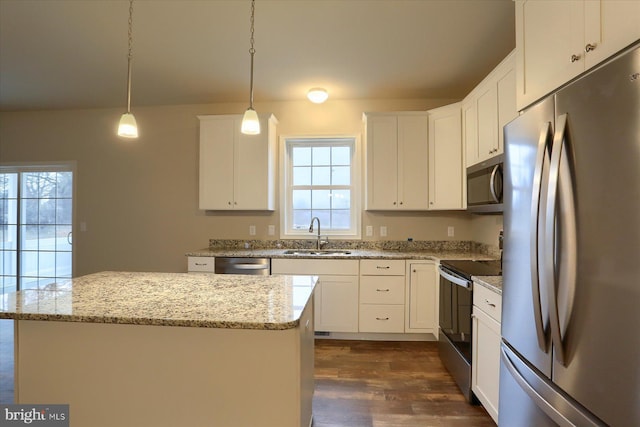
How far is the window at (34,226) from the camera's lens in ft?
12.9

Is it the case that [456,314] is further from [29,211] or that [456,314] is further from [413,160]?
[29,211]

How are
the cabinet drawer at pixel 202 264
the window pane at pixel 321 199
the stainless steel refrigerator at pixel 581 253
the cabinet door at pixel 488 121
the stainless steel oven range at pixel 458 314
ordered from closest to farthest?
the stainless steel refrigerator at pixel 581 253 < the stainless steel oven range at pixel 458 314 < the cabinet door at pixel 488 121 < the cabinet drawer at pixel 202 264 < the window pane at pixel 321 199

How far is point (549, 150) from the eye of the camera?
104 centimetres

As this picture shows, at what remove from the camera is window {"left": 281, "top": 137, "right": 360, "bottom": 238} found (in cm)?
360

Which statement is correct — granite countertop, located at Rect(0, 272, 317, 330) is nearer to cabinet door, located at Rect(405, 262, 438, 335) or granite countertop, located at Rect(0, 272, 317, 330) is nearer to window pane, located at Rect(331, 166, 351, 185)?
cabinet door, located at Rect(405, 262, 438, 335)

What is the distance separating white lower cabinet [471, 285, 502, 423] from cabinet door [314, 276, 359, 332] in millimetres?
1239

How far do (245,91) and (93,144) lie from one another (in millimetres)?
2183

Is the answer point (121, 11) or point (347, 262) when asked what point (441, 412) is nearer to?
point (347, 262)

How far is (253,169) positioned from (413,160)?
1.76 m

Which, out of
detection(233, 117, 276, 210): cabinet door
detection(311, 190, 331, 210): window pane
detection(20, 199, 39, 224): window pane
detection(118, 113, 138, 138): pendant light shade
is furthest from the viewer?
detection(20, 199, 39, 224): window pane

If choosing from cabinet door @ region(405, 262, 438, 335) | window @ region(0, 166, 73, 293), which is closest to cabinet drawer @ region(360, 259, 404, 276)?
cabinet door @ region(405, 262, 438, 335)

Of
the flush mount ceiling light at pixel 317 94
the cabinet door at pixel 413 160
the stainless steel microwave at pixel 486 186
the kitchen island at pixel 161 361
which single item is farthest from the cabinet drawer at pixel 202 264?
the stainless steel microwave at pixel 486 186

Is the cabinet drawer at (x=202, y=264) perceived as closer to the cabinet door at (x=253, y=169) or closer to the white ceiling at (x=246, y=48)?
the cabinet door at (x=253, y=169)

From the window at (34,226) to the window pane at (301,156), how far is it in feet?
9.87
